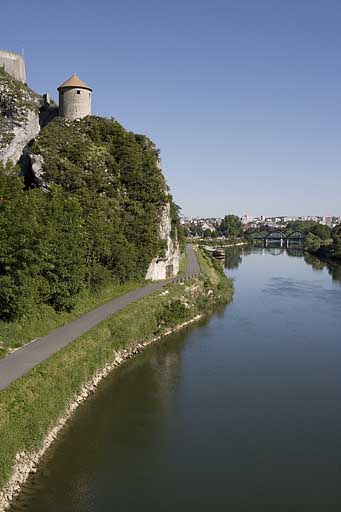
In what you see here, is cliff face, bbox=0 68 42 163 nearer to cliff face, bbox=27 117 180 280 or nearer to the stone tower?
cliff face, bbox=27 117 180 280

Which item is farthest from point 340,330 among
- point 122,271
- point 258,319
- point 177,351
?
point 122,271

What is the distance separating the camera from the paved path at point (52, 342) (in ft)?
50.5

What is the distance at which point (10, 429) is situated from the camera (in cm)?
1248

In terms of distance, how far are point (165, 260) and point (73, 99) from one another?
15753mm

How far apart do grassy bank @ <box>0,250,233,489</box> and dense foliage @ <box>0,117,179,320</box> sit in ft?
9.47

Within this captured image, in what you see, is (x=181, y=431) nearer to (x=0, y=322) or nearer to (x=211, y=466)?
(x=211, y=466)

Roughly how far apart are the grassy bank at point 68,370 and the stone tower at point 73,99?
1731 centimetres

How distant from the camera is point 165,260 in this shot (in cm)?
3769

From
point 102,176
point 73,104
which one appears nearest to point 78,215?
point 102,176

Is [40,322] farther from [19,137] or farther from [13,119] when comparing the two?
[13,119]

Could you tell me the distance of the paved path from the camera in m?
15.4

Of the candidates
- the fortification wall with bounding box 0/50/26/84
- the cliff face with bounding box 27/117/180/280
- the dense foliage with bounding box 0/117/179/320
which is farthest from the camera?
the fortification wall with bounding box 0/50/26/84

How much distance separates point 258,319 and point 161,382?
48.5 ft

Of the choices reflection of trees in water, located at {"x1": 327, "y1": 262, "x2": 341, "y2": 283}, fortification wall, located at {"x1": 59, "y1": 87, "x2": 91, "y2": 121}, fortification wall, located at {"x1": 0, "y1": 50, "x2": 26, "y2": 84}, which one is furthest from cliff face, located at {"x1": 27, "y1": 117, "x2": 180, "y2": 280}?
reflection of trees in water, located at {"x1": 327, "y1": 262, "x2": 341, "y2": 283}
